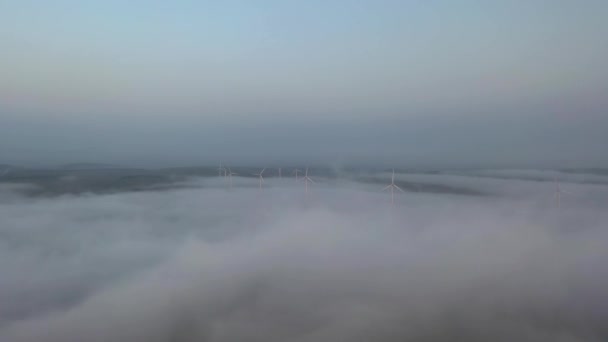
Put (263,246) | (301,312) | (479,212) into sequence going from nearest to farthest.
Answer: (301,312) → (263,246) → (479,212)

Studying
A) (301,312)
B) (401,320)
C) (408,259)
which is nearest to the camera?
(401,320)

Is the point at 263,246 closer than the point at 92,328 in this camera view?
No

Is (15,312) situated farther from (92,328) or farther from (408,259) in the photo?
(408,259)

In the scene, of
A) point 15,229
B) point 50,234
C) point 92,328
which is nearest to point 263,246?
point 92,328

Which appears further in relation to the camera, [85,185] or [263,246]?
[85,185]

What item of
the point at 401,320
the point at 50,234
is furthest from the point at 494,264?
the point at 50,234

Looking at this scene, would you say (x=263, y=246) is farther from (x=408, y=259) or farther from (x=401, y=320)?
(x=401, y=320)

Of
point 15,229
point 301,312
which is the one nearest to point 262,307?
point 301,312

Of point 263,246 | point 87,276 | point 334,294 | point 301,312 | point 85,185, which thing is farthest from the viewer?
point 85,185

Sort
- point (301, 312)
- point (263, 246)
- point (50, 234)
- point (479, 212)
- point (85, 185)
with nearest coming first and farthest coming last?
point (301, 312) → point (263, 246) → point (50, 234) → point (479, 212) → point (85, 185)
